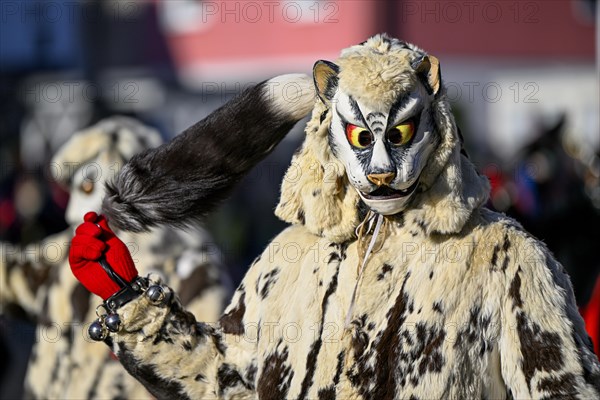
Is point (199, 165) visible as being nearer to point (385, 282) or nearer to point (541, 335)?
point (385, 282)

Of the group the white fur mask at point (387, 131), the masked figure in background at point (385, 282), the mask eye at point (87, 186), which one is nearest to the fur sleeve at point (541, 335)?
the masked figure in background at point (385, 282)

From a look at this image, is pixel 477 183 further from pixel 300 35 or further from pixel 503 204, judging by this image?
pixel 300 35

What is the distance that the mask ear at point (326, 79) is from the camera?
2.79 m

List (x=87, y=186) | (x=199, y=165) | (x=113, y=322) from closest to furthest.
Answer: (x=113, y=322), (x=199, y=165), (x=87, y=186)

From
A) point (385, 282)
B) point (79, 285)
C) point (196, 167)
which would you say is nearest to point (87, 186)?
point (79, 285)

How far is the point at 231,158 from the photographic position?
10.3 ft

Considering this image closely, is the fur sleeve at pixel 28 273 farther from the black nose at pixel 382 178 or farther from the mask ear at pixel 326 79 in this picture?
the black nose at pixel 382 178

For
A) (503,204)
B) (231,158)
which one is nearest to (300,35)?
(503,204)

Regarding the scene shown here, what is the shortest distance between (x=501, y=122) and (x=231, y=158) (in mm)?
20267

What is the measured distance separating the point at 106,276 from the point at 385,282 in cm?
76

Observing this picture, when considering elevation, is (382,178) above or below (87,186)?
above

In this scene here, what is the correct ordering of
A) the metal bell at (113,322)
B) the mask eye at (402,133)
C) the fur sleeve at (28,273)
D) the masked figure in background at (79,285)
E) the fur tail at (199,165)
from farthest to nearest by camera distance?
the fur sleeve at (28,273) → the masked figure in background at (79,285) → the fur tail at (199,165) → the metal bell at (113,322) → the mask eye at (402,133)

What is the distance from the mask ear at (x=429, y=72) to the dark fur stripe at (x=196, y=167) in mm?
489

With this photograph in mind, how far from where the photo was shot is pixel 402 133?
2697mm
